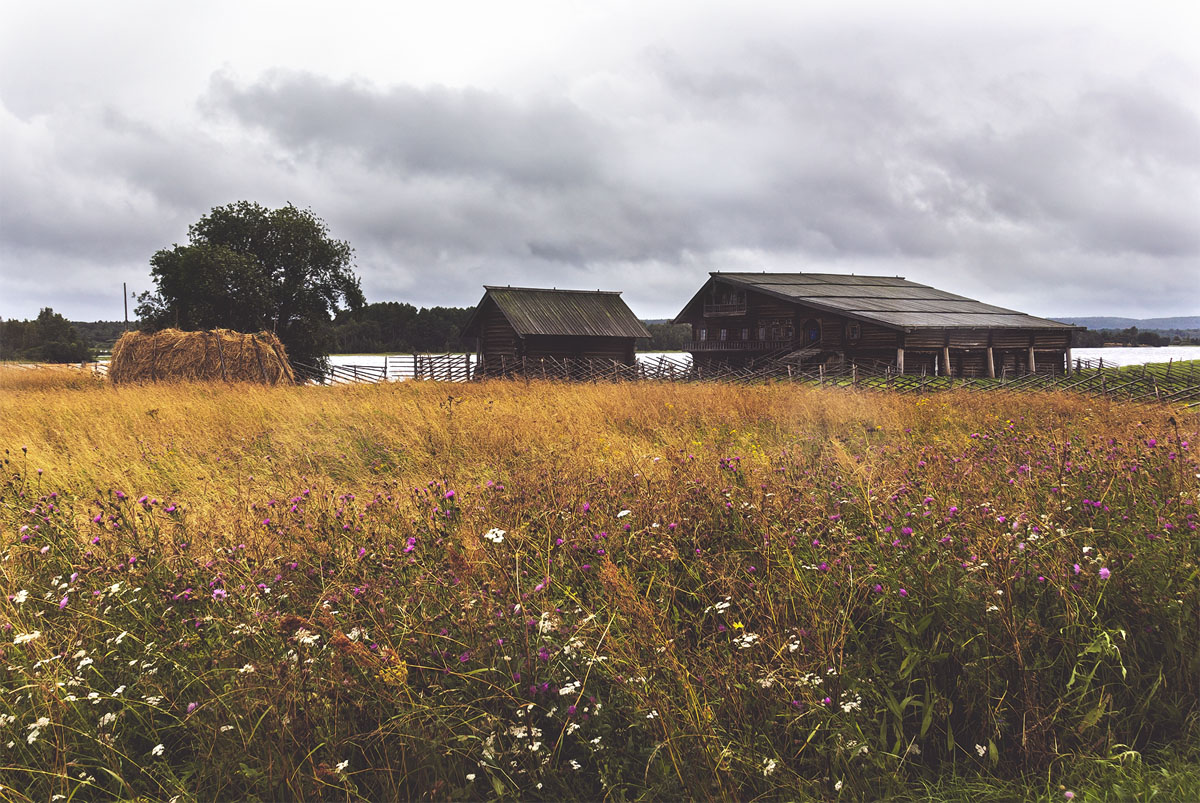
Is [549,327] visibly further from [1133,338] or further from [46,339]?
[1133,338]

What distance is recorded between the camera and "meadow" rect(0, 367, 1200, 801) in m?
2.82

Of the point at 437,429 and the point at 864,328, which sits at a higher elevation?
the point at 864,328

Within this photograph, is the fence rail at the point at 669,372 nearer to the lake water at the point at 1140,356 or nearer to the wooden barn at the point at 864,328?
the wooden barn at the point at 864,328

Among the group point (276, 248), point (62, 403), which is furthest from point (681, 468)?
point (276, 248)

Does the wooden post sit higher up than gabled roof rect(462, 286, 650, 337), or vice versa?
gabled roof rect(462, 286, 650, 337)

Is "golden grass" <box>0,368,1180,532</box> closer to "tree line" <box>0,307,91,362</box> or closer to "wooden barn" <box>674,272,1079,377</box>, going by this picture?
"wooden barn" <box>674,272,1079,377</box>

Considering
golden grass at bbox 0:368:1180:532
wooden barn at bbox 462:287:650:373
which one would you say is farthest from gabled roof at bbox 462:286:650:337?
golden grass at bbox 0:368:1180:532

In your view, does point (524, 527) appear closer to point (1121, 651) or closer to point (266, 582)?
point (266, 582)

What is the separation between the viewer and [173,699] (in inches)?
130

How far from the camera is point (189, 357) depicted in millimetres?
22828

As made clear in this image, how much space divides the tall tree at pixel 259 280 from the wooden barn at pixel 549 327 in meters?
7.69

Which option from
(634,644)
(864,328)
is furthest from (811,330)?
(634,644)

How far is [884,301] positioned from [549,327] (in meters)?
16.2

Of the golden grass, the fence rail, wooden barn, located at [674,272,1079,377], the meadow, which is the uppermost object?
wooden barn, located at [674,272,1079,377]
